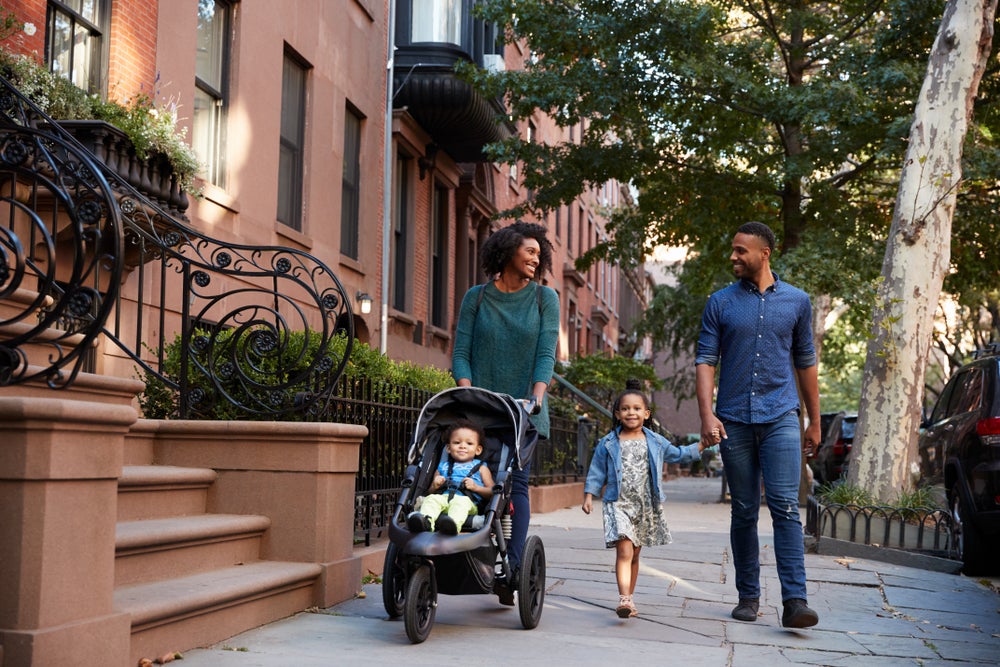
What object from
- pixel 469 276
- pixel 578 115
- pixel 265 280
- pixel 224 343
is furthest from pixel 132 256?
pixel 469 276

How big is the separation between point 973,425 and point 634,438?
4.55m

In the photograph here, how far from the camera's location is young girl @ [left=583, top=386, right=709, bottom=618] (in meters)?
6.35

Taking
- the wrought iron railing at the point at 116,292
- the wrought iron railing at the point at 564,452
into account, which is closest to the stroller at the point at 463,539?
the wrought iron railing at the point at 116,292

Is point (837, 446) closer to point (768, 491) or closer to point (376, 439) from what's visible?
point (376, 439)

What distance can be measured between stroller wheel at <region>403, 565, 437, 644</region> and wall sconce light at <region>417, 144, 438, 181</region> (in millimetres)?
15114

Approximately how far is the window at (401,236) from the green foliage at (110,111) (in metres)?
9.16

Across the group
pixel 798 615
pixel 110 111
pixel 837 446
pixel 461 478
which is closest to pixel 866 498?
pixel 798 615

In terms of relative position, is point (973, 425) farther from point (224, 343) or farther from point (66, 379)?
point (66, 379)

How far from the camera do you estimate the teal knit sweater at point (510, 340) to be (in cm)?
627

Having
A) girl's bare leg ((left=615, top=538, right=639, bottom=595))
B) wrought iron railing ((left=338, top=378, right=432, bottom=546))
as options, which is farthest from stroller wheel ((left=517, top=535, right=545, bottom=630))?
wrought iron railing ((left=338, top=378, right=432, bottom=546))

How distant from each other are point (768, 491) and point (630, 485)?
75cm

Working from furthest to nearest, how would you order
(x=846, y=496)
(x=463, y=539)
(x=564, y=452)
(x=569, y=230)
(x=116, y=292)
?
(x=569, y=230) < (x=564, y=452) < (x=846, y=496) < (x=463, y=539) < (x=116, y=292)

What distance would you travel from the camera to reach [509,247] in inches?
246

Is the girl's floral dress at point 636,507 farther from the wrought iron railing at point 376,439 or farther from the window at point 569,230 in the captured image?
the window at point 569,230
